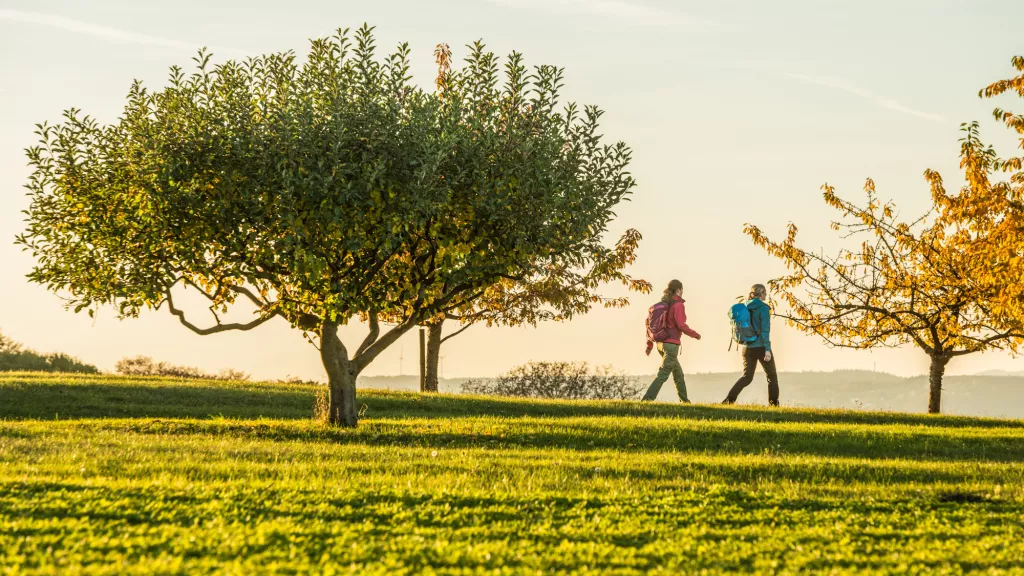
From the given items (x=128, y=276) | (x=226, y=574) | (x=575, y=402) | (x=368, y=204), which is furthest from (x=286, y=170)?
(x=575, y=402)

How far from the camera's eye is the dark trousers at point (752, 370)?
81.4 feet

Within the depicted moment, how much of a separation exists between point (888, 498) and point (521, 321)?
844 inches

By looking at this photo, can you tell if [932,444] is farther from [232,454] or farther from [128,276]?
[128,276]

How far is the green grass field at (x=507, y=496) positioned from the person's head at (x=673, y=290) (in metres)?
4.57

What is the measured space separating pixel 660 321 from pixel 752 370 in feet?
8.89

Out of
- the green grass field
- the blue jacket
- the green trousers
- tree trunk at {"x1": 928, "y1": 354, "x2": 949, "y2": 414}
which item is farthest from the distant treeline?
tree trunk at {"x1": 928, "y1": 354, "x2": 949, "y2": 414}

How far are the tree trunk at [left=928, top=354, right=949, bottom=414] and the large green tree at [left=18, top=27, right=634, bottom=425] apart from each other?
1556 cm

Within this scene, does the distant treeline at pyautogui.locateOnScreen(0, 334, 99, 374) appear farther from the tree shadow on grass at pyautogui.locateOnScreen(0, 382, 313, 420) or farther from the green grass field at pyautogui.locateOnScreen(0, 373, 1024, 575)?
the green grass field at pyautogui.locateOnScreen(0, 373, 1024, 575)

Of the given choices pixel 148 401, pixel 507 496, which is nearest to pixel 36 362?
pixel 148 401

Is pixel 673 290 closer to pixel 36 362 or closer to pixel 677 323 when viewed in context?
pixel 677 323

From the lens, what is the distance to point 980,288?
80.3 feet

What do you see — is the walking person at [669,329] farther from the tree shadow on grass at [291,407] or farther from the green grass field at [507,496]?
the green grass field at [507,496]

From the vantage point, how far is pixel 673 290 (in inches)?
992

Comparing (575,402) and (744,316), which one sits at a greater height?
(744,316)
